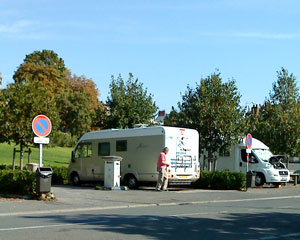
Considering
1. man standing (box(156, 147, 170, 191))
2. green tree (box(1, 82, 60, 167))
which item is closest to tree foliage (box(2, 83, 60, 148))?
green tree (box(1, 82, 60, 167))

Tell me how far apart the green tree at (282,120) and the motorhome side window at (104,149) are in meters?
11.1

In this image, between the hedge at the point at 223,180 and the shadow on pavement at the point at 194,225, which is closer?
the shadow on pavement at the point at 194,225

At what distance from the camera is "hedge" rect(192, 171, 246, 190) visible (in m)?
22.3

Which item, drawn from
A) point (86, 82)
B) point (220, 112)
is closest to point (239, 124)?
point (220, 112)

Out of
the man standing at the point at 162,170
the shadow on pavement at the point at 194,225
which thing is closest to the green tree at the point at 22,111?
the man standing at the point at 162,170

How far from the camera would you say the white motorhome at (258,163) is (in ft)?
85.4

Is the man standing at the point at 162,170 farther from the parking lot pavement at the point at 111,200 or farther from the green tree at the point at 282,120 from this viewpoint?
the green tree at the point at 282,120

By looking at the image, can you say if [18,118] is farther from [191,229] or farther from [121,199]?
[191,229]

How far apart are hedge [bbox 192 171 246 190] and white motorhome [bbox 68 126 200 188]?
1.18 m

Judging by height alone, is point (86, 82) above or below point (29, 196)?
above

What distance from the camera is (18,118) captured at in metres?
26.1

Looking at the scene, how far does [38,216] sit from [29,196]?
3879 mm

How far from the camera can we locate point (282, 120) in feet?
106

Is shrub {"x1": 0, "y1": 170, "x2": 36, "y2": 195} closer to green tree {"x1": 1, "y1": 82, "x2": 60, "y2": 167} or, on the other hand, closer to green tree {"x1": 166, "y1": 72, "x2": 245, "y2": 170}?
green tree {"x1": 1, "y1": 82, "x2": 60, "y2": 167}
